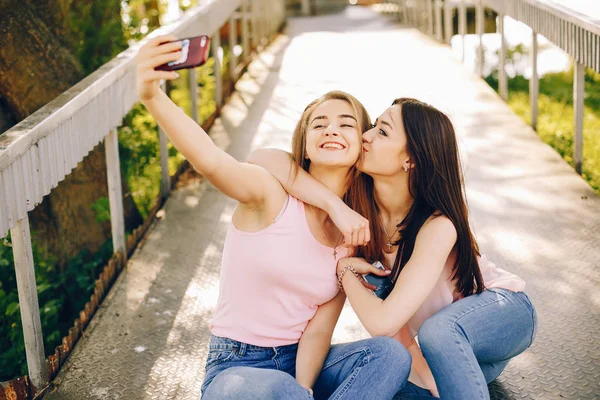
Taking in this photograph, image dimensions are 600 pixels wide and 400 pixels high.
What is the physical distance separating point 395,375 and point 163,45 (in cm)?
127

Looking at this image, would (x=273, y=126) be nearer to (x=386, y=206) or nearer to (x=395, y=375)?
(x=386, y=206)

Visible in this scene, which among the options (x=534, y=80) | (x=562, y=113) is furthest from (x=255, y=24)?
(x=534, y=80)

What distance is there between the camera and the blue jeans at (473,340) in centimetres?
277

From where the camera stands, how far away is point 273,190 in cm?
294

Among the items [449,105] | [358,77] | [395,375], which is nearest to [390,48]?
[358,77]

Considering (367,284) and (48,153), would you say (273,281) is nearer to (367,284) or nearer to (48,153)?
(367,284)

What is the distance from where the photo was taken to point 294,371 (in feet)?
9.86

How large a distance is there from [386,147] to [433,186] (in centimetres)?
22

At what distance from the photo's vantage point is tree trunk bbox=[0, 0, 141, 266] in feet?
14.9

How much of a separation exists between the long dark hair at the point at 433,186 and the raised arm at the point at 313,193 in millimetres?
263

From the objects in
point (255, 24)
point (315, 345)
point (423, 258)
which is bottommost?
point (315, 345)

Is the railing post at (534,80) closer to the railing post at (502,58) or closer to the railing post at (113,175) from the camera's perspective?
the railing post at (502,58)

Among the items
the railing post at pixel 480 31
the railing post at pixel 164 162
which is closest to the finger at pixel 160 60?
the railing post at pixel 164 162

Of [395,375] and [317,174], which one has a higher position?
[317,174]
